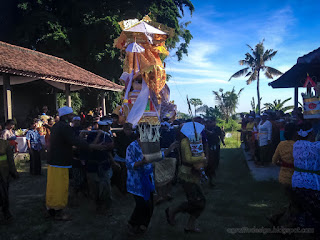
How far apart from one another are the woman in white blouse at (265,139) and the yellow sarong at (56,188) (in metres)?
5.95

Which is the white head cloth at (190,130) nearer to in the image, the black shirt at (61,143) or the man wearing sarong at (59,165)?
the black shirt at (61,143)

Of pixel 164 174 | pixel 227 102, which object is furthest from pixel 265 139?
pixel 227 102

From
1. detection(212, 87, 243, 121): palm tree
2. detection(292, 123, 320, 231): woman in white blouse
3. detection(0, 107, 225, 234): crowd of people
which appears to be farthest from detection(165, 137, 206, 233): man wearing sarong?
detection(212, 87, 243, 121): palm tree

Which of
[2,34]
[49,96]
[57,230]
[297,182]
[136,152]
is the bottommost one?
[57,230]

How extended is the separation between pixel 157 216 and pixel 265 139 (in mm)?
4799

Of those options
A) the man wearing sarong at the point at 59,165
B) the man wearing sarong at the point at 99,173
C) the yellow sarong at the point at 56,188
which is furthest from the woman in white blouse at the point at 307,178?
the yellow sarong at the point at 56,188

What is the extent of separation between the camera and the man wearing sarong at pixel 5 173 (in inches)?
183

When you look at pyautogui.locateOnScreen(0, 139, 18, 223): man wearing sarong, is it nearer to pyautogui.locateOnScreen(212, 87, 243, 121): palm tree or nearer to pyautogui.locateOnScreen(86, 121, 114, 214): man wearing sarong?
pyautogui.locateOnScreen(86, 121, 114, 214): man wearing sarong

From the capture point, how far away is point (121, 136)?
5.44m

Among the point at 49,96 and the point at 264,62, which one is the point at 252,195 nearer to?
the point at 49,96

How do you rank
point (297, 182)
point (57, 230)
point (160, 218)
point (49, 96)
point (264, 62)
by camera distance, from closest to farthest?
point (297, 182), point (57, 230), point (160, 218), point (49, 96), point (264, 62)

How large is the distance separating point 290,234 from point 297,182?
0.73 m

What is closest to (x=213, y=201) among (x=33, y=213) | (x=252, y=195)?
(x=252, y=195)

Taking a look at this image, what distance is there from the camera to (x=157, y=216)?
4.91 m
